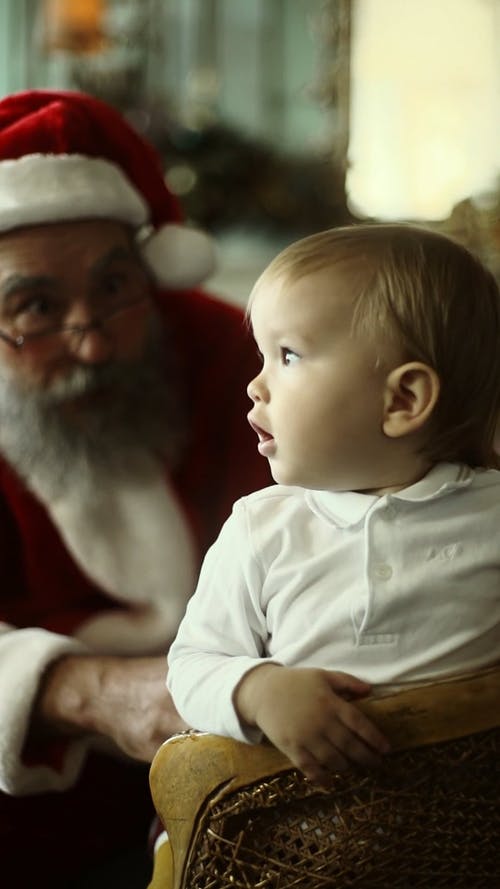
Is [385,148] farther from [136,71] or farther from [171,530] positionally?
[171,530]

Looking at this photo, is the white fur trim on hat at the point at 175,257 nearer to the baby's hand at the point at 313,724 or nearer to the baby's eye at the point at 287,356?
the baby's eye at the point at 287,356

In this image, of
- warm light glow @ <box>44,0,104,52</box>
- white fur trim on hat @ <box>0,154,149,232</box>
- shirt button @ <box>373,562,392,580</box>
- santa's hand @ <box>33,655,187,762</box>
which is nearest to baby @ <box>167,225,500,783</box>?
shirt button @ <box>373,562,392,580</box>

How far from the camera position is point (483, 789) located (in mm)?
652

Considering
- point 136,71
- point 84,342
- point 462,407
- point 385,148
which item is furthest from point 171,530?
point 136,71

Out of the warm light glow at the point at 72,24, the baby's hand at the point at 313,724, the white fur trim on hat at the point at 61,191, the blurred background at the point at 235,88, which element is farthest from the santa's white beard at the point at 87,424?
the warm light glow at the point at 72,24

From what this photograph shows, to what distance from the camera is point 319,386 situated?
684 mm

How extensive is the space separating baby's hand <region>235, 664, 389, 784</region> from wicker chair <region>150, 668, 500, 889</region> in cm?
1

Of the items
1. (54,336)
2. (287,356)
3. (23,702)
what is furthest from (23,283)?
(287,356)

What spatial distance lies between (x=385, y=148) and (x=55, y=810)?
61.6 inches

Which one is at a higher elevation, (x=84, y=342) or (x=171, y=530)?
(x=84, y=342)

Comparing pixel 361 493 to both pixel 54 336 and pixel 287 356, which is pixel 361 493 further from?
pixel 54 336

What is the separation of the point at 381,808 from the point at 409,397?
238 millimetres

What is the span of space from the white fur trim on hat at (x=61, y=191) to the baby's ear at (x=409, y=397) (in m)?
0.57

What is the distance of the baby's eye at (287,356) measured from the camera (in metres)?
0.69
